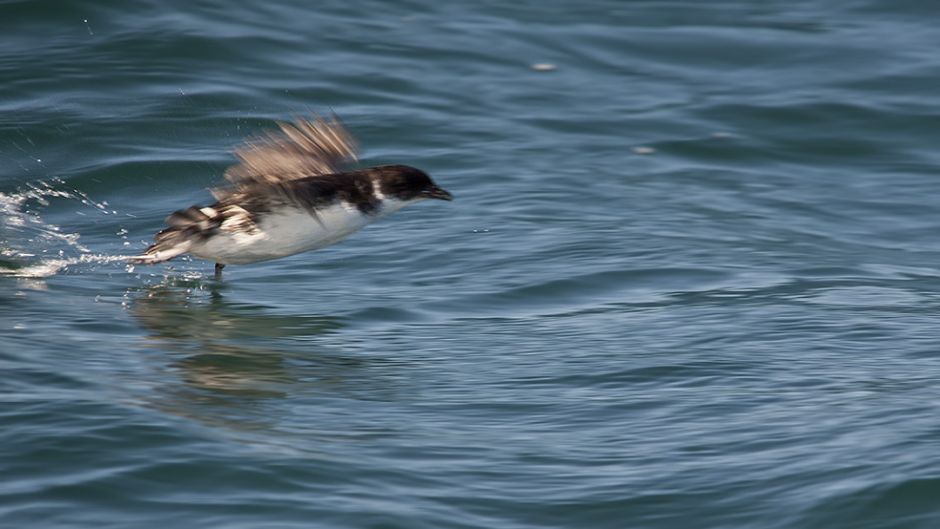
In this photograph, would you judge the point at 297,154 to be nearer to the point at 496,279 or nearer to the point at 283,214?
the point at 283,214

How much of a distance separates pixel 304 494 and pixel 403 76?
940 centimetres

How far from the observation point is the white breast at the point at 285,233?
8.88m

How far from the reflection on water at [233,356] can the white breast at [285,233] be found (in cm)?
38

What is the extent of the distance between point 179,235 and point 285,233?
60 cm

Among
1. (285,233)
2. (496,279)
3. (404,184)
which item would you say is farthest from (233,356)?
(496,279)

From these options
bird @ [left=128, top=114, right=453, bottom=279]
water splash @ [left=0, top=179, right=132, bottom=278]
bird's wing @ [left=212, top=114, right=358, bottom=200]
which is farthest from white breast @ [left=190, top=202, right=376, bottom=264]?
water splash @ [left=0, top=179, right=132, bottom=278]

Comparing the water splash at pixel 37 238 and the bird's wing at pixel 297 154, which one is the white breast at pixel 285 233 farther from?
the water splash at pixel 37 238

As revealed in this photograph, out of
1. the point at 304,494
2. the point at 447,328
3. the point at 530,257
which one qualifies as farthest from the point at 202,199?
the point at 304,494

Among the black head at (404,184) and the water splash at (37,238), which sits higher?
the black head at (404,184)

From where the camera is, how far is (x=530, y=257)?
34.6 feet

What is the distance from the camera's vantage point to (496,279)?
10.0 metres

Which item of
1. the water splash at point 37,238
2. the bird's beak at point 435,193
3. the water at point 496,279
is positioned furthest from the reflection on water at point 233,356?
the bird's beak at point 435,193

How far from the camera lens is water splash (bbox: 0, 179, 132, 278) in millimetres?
9938

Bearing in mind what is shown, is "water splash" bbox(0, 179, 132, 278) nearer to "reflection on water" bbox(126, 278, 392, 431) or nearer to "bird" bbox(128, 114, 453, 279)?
"reflection on water" bbox(126, 278, 392, 431)
